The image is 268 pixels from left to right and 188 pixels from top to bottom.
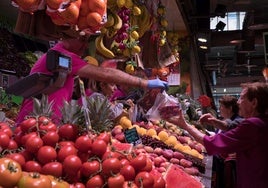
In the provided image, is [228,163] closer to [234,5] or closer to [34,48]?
[34,48]

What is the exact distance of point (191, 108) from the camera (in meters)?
7.92

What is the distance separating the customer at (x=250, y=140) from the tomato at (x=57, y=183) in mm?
1754

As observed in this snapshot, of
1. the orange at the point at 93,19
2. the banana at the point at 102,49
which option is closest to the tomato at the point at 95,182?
the orange at the point at 93,19

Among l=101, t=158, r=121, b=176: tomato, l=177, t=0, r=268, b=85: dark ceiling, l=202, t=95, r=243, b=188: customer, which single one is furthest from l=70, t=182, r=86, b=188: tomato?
l=177, t=0, r=268, b=85: dark ceiling

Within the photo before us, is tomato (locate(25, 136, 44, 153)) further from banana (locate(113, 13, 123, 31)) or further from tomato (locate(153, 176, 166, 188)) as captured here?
banana (locate(113, 13, 123, 31))

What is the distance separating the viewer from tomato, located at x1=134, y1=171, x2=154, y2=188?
202cm

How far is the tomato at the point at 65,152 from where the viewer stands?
1.90 metres

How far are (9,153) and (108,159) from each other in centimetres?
44

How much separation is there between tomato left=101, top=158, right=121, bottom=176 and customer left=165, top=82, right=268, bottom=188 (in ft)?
5.03

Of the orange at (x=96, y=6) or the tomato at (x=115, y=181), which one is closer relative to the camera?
the tomato at (x=115, y=181)

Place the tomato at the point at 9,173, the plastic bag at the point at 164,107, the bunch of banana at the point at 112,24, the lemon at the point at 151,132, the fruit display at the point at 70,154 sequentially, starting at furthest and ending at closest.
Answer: the lemon at the point at 151,132 → the bunch of banana at the point at 112,24 → the plastic bag at the point at 164,107 → the fruit display at the point at 70,154 → the tomato at the point at 9,173

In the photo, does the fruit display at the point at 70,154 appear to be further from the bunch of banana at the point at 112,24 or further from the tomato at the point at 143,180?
the bunch of banana at the point at 112,24

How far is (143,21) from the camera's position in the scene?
5.22 meters

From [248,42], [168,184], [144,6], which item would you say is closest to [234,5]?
[248,42]
